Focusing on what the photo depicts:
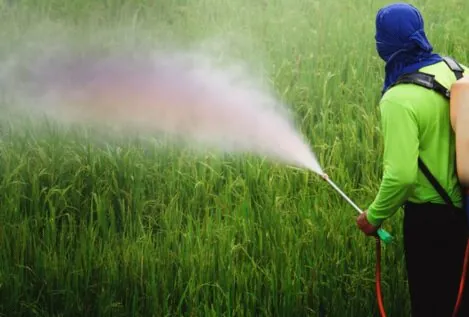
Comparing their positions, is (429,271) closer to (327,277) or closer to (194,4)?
(327,277)

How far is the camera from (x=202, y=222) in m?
3.78

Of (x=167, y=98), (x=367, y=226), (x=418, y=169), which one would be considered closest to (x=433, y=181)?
(x=418, y=169)

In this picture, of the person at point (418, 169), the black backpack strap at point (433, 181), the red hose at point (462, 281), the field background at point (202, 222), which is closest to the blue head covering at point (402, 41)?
the person at point (418, 169)

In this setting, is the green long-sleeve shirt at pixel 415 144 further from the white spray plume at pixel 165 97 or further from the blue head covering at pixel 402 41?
the white spray plume at pixel 165 97

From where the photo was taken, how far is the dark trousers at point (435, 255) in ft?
8.60

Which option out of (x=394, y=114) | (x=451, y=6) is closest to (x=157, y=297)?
(x=394, y=114)

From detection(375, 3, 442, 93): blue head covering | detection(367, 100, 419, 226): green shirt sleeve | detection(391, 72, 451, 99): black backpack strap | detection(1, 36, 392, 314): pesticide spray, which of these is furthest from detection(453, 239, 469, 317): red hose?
detection(1, 36, 392, 314): pesticide spray

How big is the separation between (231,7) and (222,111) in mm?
1972

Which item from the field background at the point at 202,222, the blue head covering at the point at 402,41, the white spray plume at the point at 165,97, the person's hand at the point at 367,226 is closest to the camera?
the blue head covering at the point at 402,41

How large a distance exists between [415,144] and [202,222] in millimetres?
1512

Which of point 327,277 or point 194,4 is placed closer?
point 327,277

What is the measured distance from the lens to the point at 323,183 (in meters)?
3.94

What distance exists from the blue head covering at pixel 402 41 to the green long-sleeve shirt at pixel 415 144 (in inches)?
2.0

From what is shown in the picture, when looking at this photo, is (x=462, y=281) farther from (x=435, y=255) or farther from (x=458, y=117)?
(x=458, y=117)
